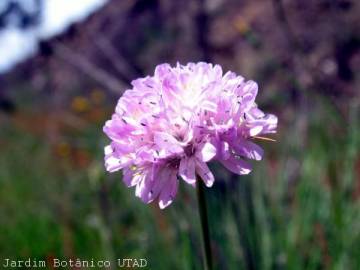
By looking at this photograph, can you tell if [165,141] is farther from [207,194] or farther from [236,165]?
[207,194]

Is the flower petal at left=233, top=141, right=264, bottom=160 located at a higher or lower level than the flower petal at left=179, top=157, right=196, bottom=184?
higher

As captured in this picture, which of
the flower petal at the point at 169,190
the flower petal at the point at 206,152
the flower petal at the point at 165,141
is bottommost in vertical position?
the flower petal at the point at 169,190

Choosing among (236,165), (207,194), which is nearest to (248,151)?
(236,165)

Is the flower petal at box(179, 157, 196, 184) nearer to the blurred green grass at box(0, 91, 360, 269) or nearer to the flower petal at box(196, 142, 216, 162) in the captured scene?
the flower petal at box(196, 142, 216, 162)

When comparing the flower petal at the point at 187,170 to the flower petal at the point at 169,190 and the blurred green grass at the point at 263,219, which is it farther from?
the blurred green grass at the point at 263,219

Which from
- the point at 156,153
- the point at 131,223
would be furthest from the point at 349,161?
the point at 131,223

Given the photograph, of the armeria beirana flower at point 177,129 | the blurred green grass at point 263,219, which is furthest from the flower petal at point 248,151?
the blurred green grass at point 263,219

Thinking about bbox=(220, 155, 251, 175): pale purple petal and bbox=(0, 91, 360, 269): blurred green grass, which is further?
bbox=(0, 91, 360, 269): blurred green grass

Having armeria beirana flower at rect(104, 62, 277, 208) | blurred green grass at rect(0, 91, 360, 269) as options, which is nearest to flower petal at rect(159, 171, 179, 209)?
armeria beirana flower at rect(104, 62, 277, 208)

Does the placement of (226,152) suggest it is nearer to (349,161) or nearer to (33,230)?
(349,161)
